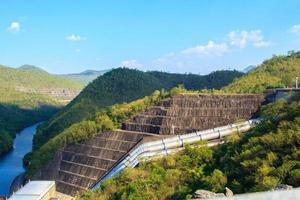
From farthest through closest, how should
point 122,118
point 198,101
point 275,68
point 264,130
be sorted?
point 275,68 < point 122,118 < point 198,101 < point 264,130

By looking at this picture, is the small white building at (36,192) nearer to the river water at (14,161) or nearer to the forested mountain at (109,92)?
the river water at (14,161)

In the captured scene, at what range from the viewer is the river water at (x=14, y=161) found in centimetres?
5526

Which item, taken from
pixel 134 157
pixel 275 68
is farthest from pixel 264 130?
pixel 275 68

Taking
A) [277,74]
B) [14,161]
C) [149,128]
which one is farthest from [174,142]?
[14,161]

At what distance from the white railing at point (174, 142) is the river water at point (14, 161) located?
2226cm

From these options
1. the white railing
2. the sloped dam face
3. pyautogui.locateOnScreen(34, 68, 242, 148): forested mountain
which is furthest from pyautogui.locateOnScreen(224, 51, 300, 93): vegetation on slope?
pyautogui.locateOnScreen(34, 68, 242, 148): forested mountain

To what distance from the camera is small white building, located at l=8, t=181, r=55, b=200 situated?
29.7 metres

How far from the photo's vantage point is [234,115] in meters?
34.7

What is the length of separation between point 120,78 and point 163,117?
2031 inches

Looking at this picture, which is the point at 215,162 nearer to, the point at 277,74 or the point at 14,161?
the point at 277,74

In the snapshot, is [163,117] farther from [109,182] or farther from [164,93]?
[109,182]

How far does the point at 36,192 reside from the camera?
101 feet

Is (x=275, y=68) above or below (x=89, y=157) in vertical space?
above

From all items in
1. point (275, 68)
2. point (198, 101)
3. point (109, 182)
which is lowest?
point (109, 182)
